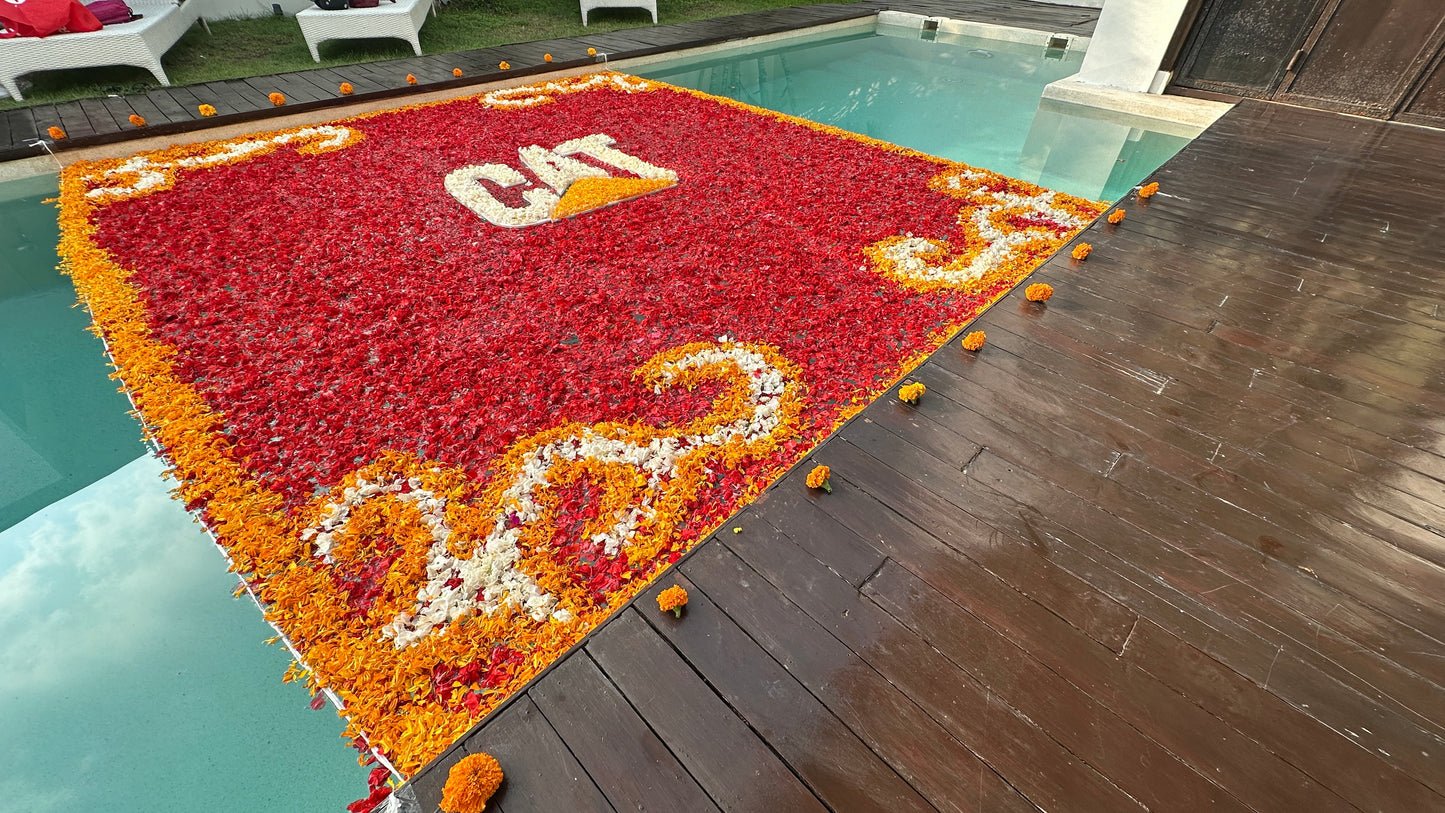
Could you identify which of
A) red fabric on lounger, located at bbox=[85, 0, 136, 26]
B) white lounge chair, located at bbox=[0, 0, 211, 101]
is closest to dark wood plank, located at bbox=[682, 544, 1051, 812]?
white lounge chair, located at bbox=[0, 0, 211, 101]

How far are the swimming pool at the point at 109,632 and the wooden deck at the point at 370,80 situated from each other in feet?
9.24

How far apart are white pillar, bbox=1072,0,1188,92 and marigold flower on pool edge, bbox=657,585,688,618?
35.1 ft

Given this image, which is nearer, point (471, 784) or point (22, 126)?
point (471, 784)

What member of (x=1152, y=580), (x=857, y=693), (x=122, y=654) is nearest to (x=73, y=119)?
(x=122, y=654)

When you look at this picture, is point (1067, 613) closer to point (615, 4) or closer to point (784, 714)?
point (784, 714)

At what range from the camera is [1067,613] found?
1976 millimetres

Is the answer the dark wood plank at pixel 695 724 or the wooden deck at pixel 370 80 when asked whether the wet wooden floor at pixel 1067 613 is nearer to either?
the dark wood plank at pixel 695 724

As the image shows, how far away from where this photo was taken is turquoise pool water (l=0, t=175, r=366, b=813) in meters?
2.04

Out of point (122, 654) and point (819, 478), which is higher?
point (819, 478)

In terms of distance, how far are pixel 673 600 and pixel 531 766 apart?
0.64 metres

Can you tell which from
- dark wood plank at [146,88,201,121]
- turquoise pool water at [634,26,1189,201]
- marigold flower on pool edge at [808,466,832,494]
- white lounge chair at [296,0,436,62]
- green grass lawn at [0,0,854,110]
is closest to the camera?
marigold flower on pool edge at [808,466,832,494]

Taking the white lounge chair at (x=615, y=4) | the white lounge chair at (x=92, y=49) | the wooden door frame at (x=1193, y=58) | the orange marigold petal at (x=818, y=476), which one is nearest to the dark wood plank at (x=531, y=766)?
the orange marigold petal at (x=818, y=476)

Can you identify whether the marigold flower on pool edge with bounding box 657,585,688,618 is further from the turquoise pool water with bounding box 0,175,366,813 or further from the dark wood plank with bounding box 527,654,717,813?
the turquoise pool water with bounding box 0,175,366,813

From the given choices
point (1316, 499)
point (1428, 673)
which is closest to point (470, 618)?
point (1428, 673)
